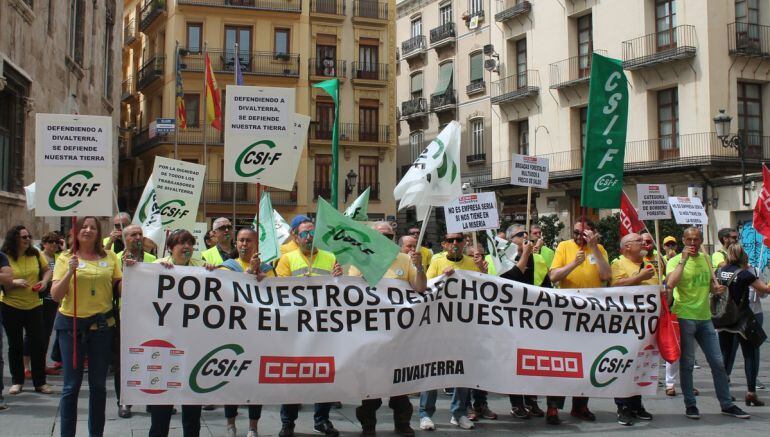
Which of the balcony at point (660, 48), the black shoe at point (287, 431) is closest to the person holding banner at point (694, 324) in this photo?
the black shoe at point (287, 431)

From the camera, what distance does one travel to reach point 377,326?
709 cm

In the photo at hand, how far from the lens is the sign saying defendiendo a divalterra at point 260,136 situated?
7.01 m

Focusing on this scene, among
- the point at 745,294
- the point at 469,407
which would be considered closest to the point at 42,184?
the point at 469,407

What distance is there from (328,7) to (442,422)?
3612 cm

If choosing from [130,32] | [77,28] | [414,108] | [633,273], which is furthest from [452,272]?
[130,32]

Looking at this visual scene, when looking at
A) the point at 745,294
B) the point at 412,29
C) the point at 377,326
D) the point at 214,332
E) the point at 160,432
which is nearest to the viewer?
the point at 160,432

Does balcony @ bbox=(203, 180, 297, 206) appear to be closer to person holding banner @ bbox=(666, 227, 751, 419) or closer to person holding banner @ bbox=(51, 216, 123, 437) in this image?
person holding banner @ bbox=(666, 227, 751, 419)

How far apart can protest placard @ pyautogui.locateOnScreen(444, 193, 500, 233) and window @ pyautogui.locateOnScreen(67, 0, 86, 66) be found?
1643 cm

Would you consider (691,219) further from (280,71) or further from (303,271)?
(280,71)

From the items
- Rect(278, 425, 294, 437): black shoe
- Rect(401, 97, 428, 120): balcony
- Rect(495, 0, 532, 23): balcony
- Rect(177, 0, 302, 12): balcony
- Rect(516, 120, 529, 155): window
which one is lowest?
Rect(278, 425, 294, 437): black shoe

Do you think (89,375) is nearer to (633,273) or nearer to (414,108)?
(633,273)

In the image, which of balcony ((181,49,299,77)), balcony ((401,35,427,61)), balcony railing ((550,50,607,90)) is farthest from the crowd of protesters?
balcony ((401,35,427,61))

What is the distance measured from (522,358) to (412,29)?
38.9 meters

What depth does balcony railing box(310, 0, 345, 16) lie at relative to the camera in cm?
4125
